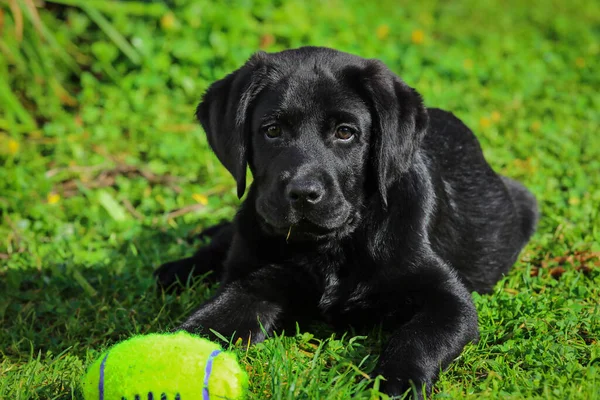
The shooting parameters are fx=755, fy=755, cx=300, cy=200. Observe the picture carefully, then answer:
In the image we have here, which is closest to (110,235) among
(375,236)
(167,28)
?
(375,236)

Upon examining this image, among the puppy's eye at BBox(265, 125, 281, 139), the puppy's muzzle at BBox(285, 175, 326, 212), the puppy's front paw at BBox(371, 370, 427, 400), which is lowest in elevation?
the puppy's front paw at BBox(371, 370, 427, 400)

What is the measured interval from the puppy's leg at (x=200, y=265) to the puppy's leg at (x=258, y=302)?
562 mm

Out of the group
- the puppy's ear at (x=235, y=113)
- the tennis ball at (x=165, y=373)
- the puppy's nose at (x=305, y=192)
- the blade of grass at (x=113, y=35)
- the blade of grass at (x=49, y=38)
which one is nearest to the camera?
the tennis ball at (x=165, y=373)

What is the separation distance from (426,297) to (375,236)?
0.32 metres

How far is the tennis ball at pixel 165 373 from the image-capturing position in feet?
7.75

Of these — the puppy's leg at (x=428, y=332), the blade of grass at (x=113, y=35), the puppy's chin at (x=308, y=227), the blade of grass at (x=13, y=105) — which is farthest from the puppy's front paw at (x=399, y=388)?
the blade of grass at (x=113, y=35)

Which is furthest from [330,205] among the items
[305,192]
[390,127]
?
[390,127]

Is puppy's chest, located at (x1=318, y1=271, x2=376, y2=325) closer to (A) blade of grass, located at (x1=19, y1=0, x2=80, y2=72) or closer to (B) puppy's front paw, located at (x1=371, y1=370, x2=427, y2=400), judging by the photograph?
(B) puppy's front paw, located at (x1=371, y1=370, x2=427, y2=400)

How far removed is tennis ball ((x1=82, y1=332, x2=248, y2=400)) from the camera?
2363 mm

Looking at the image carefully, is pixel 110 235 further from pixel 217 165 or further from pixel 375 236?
pixel 375 236

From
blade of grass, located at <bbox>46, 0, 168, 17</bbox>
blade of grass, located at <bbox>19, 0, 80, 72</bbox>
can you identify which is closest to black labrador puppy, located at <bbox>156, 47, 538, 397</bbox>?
blade of grass, located at <bbox>19, 0, 80, 72</bbox>

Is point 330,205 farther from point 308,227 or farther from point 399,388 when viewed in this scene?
point 399,388

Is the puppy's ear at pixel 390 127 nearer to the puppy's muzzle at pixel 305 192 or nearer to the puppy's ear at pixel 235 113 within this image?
the puppy's muzzle at pixel 305 192

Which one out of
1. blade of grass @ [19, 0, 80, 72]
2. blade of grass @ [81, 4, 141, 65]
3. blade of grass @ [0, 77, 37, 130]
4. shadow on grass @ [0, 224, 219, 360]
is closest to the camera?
shadow on grass @ [0, 224, 219, 360]
